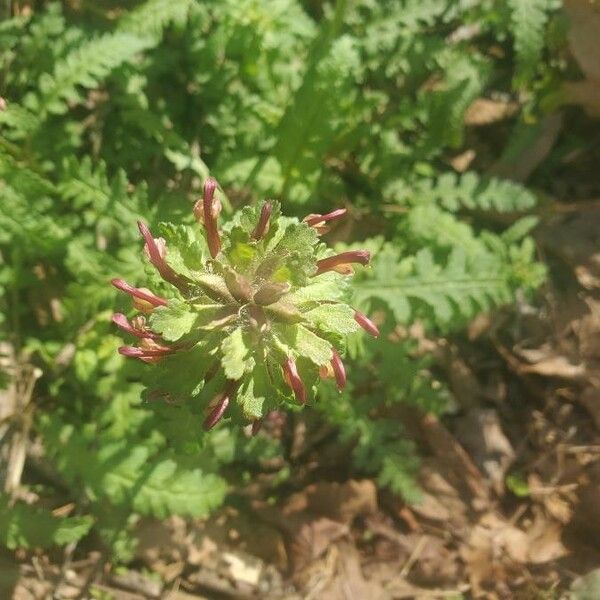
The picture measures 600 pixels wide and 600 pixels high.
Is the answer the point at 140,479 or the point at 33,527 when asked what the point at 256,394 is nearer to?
the point at 140,479

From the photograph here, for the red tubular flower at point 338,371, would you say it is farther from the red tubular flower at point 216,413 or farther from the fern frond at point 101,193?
the fern frond at point 101,193

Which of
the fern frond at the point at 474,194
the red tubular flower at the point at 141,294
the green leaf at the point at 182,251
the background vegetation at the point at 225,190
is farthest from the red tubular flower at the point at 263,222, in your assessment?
the fern frond at the point at 474,194

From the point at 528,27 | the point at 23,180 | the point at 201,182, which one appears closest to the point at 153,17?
the point at 201,182

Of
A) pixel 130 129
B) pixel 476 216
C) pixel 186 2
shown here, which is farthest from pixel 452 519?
pixel 186 2

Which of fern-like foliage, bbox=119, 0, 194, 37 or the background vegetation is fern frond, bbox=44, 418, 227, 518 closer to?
the background vegetation

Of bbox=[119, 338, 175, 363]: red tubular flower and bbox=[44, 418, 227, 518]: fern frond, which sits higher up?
bbox=[119, 338, 175, 363]: red tubular flower

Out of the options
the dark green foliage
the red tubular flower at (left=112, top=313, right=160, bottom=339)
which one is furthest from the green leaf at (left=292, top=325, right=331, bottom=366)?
the dark green foliage
